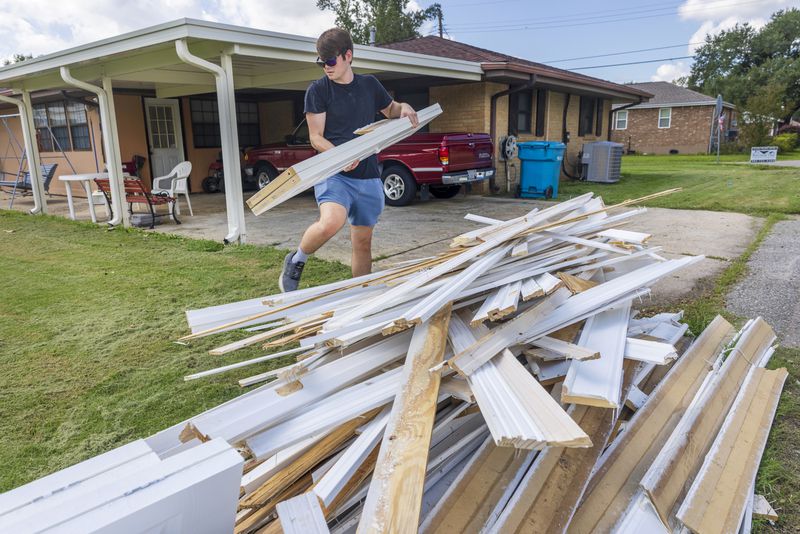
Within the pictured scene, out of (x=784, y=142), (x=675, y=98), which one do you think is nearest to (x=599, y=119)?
(x=784, y=142)

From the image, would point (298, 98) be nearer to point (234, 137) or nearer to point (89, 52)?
point (89, 52)

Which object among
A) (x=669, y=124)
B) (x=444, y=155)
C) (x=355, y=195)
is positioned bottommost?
(x=355, y=195)

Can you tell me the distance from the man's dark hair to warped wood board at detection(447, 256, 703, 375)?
2.09 meters

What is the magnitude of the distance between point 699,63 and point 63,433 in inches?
2363

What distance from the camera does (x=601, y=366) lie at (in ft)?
6.55

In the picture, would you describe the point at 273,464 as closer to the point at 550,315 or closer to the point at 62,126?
the point at 550,315

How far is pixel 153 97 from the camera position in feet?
44.9

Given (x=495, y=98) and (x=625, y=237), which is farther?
(x=495, y=98)

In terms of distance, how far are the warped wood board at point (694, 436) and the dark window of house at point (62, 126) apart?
14.7 meters

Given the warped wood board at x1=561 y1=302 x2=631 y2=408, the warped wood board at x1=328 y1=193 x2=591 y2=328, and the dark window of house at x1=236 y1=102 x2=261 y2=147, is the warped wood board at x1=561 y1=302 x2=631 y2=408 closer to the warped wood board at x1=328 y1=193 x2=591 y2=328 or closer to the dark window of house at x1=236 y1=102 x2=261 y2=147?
the warped wood board at x1=328 y1=193 x2=591 y2=328

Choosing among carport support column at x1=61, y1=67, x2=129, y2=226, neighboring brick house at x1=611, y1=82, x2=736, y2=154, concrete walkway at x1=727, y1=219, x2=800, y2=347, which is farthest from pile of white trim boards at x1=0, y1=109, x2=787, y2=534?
neighboring brick house at x1=611, y1=82, x2=736, y2=154

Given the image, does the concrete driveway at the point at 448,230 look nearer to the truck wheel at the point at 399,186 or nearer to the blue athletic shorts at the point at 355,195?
the truck wheel at the point at 399,186

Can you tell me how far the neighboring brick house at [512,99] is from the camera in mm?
12141

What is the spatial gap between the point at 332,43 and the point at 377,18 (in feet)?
130
